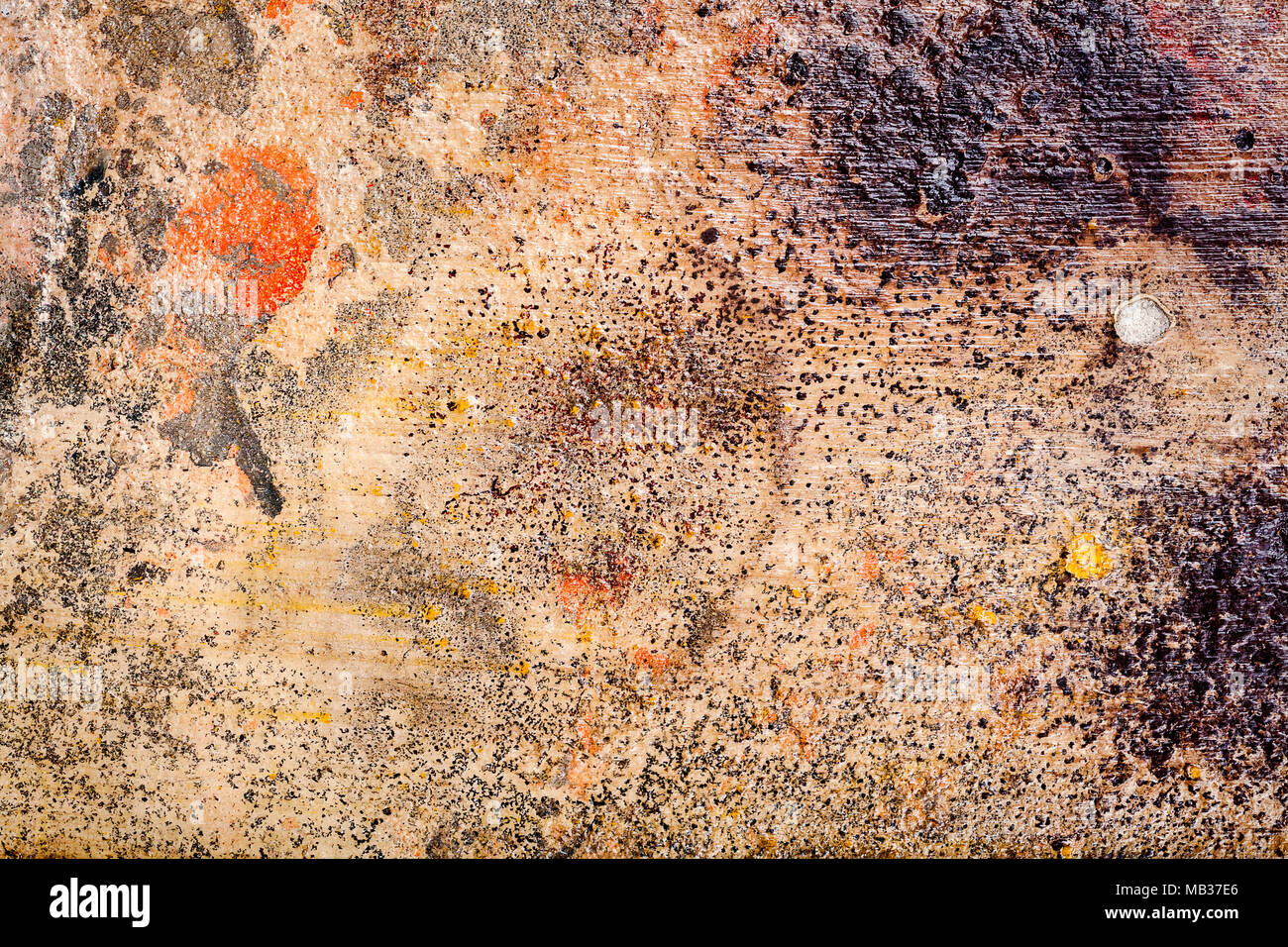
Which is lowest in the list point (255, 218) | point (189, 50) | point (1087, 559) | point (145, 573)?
point (145, 573)

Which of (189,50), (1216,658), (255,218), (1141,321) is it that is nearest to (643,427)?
(255,218)

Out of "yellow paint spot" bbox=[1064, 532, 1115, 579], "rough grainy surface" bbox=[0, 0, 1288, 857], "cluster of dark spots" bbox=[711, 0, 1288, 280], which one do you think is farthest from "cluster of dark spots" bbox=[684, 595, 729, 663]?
"cluster of dark spots" bbox=[711, 0, 1288, 280]

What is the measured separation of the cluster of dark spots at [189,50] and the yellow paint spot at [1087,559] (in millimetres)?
2912

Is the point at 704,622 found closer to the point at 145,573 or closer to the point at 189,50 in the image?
the point at 145,573

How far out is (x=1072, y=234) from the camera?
1.82 m

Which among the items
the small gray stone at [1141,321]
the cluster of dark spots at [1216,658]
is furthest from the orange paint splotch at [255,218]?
the cluster of dark spots at [1216,658]

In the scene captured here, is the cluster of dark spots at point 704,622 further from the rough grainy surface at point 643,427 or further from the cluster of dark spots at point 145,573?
the cluster of dark spots at point 145,573

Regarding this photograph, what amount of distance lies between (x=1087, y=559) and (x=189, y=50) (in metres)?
3.19

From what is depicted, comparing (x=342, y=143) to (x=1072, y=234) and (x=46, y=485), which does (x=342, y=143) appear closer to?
(x=46, y=485)

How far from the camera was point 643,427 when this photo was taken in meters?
1.85
